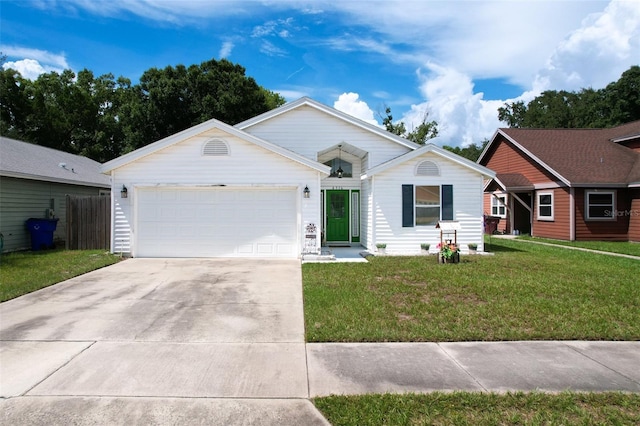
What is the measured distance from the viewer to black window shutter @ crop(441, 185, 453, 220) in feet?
42.9

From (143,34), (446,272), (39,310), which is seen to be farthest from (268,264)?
(143,34)

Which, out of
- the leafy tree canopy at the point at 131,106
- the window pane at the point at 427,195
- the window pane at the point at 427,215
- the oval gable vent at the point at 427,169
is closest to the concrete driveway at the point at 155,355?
the window pane at the point at 427,215

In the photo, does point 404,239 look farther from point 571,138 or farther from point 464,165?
point 571,138

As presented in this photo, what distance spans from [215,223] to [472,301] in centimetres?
776

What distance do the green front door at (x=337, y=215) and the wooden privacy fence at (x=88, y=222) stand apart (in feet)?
25.3

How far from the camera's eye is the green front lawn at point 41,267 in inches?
320

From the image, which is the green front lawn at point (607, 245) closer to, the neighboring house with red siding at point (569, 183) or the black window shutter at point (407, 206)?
the neighboring house with red siding at point (569, 183)

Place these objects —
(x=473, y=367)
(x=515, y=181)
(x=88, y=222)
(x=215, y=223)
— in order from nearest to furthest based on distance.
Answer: (x=473, y=367), (x=215, y=223), (x=88, y=222), (x=515, y=181)

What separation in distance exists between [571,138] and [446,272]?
1584cm

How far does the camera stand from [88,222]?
1381cm

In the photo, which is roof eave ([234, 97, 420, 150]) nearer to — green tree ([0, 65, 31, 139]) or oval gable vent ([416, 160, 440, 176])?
oval gable vent ([416, 160, 440, 176])

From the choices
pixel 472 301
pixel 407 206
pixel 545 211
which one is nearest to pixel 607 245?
pixel 545 211

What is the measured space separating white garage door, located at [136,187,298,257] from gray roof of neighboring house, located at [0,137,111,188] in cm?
486

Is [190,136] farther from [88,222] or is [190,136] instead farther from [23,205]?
[23,205]
